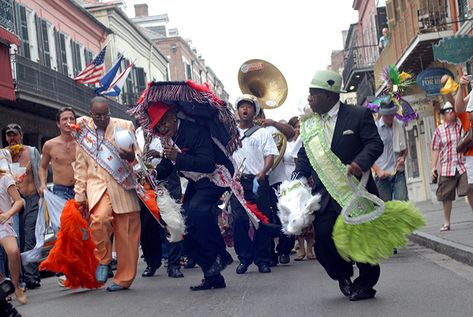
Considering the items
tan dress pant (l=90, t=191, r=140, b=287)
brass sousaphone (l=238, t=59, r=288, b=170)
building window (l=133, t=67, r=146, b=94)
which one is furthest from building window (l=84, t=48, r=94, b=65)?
tan dress pant (l=90, t=191, r=140, b=287)

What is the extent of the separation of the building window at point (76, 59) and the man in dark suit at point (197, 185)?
88.5 feet

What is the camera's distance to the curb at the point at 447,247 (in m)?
10.4

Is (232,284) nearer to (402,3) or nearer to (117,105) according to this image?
(402,3)

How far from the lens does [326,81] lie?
26.1 ft

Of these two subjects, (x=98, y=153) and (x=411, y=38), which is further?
(x=411, y=38)

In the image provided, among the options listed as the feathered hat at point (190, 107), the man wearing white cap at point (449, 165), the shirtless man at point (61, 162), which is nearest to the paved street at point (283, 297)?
the shirtless man at point (61, 162)

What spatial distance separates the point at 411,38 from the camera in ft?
91.7

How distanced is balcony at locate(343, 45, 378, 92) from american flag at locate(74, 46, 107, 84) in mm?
13699

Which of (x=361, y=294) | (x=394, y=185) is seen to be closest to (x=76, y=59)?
(x=394, y=185)

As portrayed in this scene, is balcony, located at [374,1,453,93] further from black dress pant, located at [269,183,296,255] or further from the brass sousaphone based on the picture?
black dress pant, located at [269,183,296,255]

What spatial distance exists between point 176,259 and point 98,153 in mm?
1997

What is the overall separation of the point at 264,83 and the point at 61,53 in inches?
824

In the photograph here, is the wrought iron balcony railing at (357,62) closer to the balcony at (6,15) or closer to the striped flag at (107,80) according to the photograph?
the striped flag at (107,80)

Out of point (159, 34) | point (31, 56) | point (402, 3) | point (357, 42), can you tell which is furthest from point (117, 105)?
point (159, 34)
